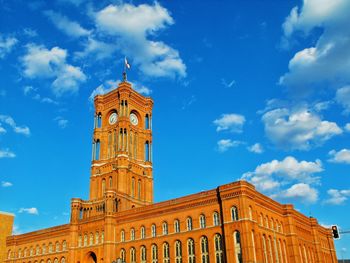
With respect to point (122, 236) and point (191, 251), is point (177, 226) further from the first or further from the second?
point (122, 236)

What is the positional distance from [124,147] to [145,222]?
22.6 metres

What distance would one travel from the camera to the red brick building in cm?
5881

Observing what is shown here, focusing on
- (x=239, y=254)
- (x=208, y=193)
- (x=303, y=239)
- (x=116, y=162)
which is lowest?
(x=239, y=254)

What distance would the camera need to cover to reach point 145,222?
68500mm

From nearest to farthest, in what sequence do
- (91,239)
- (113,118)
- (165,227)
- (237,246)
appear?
1. (237,246)
2. (165,227)
3. (91,239)
4. (113,118)

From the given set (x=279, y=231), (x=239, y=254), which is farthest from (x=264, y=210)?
(x=239, y=254)

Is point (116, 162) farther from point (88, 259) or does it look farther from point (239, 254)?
point (239, 254)

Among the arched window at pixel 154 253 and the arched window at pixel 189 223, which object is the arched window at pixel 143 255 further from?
the arched window at pixel 189 223

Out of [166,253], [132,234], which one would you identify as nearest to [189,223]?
[166,253]

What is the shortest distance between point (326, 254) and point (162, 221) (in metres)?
42.2

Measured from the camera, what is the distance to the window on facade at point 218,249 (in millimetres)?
58125

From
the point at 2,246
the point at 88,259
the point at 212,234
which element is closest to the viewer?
the point at 212,234

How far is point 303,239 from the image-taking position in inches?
2908

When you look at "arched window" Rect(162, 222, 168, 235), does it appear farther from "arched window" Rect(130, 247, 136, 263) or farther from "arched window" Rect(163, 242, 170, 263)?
"arched window" Rect(130, 247, 136, 263)
